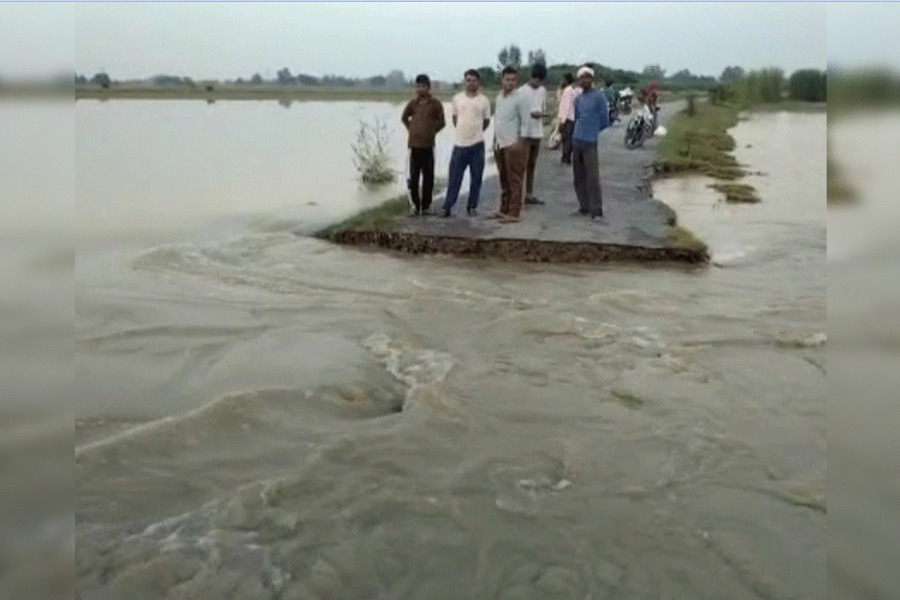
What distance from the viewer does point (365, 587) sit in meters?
3.55

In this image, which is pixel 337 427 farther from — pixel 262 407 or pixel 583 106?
pixel 583 106

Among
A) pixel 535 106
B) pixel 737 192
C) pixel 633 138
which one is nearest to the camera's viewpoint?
pixel 535 106

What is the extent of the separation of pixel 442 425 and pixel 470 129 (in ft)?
18.0

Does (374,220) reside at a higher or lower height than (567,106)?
lower

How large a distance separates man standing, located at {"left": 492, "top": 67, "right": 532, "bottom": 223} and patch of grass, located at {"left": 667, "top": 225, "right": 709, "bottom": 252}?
1.74m

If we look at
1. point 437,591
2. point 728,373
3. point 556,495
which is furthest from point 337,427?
point 728,373

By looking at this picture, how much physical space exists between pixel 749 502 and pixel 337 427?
7.22 feet

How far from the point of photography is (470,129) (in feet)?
32.9

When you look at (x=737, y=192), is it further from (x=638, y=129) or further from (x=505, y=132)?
(x=505, y=132)

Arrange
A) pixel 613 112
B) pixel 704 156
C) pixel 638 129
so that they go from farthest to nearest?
pixel 613 112 → pixel 704 156 → pixel 638 129

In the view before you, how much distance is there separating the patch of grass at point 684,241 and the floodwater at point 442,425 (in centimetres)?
26

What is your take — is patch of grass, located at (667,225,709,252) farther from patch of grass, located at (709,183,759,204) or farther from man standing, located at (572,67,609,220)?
patch of grass, located at (709,183,759,204)

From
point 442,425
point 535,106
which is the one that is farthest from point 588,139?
point 442,425

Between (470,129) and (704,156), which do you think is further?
(704,156)
